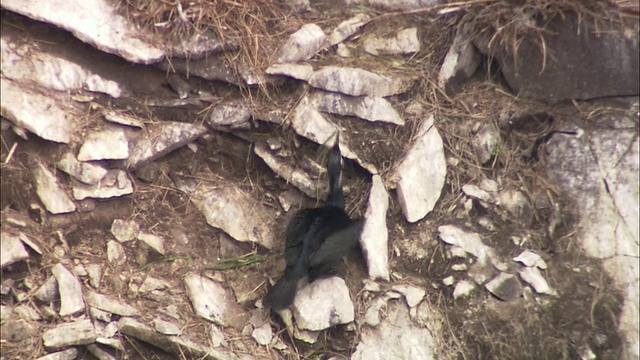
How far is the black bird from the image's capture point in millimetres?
2639

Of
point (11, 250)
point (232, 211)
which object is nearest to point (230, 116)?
point (232, 211)

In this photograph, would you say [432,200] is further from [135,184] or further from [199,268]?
[135,184]

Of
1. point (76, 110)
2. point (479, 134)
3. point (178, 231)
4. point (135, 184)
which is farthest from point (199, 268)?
point (479, 134)

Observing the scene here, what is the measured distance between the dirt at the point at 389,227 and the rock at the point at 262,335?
3cm

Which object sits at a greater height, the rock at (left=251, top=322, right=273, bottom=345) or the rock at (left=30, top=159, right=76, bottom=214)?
the rock at (left=30, top=159, right=76, bottom=214)

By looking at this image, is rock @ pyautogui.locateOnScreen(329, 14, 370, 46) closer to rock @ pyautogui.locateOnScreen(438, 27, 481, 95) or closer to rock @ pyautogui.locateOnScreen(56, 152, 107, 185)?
rock @ pyautogui.locateOnScreen(438, 27, 481, 95)

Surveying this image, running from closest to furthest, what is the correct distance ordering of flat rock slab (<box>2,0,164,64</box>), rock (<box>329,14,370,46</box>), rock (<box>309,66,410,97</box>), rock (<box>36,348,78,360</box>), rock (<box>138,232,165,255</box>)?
rock (<box>36,348,78,360</box>), flat rock slab (<box>2,0,164,64</box>), rock (<box>138,232,165,255</box>), rock (<box>309,66,410,97</box>), rock (<box>329,14,370,46</box>)

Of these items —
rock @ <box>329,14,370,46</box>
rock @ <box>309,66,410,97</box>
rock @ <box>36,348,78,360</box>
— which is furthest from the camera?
rock @ <box>329,14,370,46</box>

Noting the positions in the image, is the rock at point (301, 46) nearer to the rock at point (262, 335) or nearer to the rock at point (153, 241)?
the rock at point (153, 241)

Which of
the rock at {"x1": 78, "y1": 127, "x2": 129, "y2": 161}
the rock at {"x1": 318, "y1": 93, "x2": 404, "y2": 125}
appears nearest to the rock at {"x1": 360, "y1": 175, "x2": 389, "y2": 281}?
the rock at {"x1": 318, "y1": 93, "x2": 404, "y2": 125}

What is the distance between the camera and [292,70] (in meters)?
2.89

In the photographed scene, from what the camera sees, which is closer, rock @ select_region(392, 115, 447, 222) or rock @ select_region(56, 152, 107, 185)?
rock @ select_region(56, 152, 107, 185)

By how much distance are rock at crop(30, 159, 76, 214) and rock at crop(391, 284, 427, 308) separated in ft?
5.69

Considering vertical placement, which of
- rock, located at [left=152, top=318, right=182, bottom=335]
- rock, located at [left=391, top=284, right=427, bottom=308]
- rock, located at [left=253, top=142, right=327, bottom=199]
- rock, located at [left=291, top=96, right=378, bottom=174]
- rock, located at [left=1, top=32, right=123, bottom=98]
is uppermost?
rock, located at [left=1, top=32, right=123, bottom=98]
